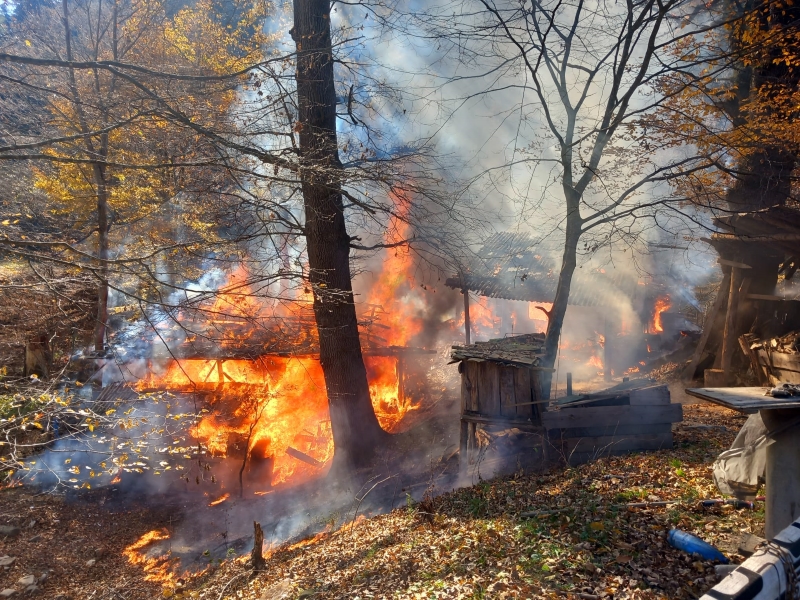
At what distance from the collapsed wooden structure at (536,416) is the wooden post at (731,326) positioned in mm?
5242

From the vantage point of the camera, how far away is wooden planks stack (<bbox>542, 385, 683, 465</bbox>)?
8422 millimetres

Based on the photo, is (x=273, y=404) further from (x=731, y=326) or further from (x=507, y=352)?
(x=731, y=326)

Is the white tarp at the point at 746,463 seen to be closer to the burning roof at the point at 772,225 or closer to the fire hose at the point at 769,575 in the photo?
the fire hose at the point at 769,575

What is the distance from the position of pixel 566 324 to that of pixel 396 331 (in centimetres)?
895

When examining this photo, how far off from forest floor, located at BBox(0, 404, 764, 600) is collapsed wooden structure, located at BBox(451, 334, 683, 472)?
0.58m

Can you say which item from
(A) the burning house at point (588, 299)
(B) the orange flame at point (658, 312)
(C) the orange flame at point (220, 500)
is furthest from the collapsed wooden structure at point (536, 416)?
(B) the orange flame at point (658, 312)

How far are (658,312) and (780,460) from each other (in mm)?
20059

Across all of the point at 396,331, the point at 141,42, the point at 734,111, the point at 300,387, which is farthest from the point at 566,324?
the point at 141,42

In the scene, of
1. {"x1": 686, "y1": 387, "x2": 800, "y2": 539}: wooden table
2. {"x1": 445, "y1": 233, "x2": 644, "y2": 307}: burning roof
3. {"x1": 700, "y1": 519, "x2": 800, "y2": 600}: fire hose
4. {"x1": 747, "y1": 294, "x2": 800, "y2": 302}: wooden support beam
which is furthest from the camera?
{"x1": 445, "y1": 233, "x2": 644, "y2": 307}: burning roof

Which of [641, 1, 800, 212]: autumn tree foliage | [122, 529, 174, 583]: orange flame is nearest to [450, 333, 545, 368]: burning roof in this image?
[641, 1, 800, 212]: autumn tree foliage

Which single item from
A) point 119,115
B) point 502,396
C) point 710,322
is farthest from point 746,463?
point 710,322

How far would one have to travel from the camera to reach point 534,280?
17891 millimetres

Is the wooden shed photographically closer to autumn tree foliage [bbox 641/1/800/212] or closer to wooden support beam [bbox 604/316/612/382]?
autumn tree foliage [bbox 641/1/800/212]

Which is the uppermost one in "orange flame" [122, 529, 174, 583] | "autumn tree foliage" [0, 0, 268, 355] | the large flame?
"autumn tree foliage" [0, 0, 268, 355]
